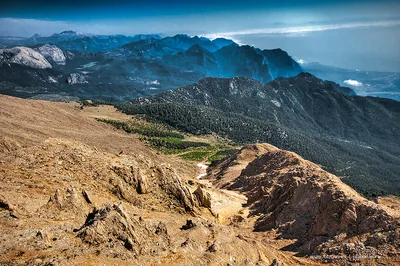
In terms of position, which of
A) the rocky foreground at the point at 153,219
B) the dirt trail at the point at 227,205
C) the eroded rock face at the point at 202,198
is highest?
the rocky foreground at the point at 153,219

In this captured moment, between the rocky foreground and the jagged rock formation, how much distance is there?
0.53 ft

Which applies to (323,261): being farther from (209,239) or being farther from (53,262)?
(53,262)

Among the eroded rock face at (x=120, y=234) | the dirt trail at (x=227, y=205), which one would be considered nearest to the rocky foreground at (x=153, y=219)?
the eroded rock face at (x=120, y=234)

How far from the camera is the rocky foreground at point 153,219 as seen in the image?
31172 millimetres

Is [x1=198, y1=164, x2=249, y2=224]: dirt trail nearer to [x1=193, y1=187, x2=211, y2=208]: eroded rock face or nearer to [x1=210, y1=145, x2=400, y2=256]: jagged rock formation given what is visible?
[x1=210, y1=145, x2=400, y2=256]: jagged rock formation

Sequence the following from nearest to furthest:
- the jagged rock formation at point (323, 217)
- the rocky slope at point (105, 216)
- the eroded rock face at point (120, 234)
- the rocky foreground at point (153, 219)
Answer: the rocky slope at point (105, 216) < the rocky foreground at point (153, 219) < the eroded rock face at point (120, 234) < the jagged rock formation at point (323, 217)

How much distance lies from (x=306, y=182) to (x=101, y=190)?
Result: 35.9m

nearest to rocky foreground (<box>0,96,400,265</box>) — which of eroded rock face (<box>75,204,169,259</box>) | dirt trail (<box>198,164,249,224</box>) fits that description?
eroded rock face (<box>75,204,169,259</box>)

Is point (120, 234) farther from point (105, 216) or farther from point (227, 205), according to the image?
point (227, 205)

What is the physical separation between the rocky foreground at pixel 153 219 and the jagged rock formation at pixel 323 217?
0.16 m

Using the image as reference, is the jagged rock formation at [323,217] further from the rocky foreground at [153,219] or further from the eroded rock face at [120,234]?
the eroded rock face at [120,234]

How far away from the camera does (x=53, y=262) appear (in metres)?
→ 26.3

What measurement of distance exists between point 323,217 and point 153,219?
2453 centimetres

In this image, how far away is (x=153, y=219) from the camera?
44469 millimetres
